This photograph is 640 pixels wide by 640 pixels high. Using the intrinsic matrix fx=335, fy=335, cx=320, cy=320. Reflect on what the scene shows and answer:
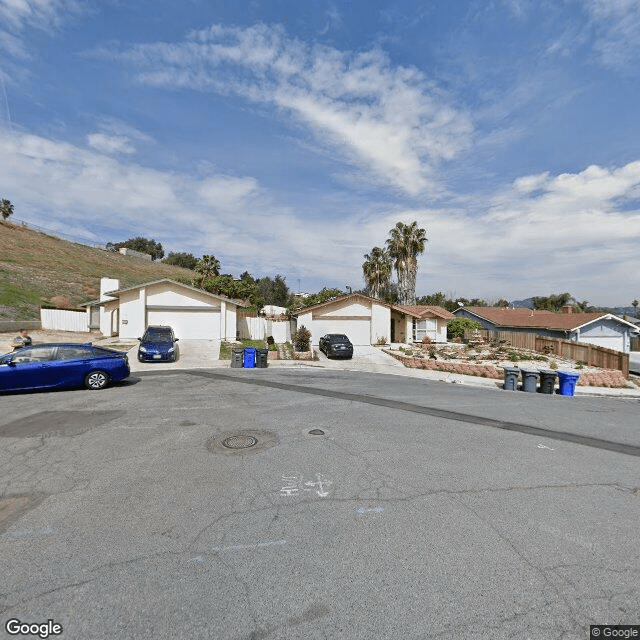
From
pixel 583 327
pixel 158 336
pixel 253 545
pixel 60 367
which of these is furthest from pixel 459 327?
pixel 253 545

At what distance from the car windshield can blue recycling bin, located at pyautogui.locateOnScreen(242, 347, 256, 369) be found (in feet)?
14.1

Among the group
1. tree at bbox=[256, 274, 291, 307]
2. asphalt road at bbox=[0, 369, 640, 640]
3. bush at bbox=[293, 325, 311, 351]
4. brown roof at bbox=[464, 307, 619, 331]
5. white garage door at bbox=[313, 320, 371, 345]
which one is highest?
tree at bbox=[256, 274, 291, 307]

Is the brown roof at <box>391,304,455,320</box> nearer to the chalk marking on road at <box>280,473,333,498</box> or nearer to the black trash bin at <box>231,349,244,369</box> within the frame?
the black trash bin at <box>231,349,244,369</box>

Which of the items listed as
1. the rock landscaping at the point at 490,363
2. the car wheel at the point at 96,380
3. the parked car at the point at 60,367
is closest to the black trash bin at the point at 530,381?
the rock landscaping at the point at 490,363

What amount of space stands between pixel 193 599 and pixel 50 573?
1408 millimetres

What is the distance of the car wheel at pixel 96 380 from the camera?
10.3 metres

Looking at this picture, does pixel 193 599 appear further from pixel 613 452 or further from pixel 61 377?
pixel 61 377

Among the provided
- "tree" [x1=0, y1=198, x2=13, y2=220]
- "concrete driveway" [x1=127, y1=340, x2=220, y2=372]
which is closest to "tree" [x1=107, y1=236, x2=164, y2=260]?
"tree" [x1=0, y1=198, x2=13, y2=220]

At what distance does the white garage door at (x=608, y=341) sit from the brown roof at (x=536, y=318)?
1640 millimetres

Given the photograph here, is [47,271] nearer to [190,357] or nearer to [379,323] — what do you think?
[190,357]

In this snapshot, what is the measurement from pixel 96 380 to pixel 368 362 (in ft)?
44.5

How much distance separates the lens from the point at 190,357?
18312mm

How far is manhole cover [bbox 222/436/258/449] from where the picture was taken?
603 centimetres

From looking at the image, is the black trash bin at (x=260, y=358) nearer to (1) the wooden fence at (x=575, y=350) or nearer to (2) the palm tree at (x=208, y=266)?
(1) the wooden fence at (x=575, y=350)
